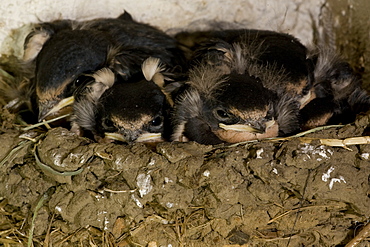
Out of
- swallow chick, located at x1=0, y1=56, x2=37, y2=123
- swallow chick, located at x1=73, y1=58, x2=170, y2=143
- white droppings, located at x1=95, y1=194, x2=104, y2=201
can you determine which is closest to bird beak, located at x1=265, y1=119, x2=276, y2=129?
swallow chick, located at x1=73, y1=58, x2=170, y2=143

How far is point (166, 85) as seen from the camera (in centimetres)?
270

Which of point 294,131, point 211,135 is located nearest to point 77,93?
point 211,135

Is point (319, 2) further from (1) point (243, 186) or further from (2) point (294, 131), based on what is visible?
(1) point (243, 186)

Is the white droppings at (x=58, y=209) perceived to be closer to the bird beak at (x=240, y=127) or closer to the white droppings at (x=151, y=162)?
the white droppings at (x=151, y=162)

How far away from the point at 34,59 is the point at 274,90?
1.44 metres

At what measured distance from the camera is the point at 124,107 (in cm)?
248

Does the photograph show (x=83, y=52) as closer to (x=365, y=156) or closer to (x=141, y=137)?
(x=141, y=137)

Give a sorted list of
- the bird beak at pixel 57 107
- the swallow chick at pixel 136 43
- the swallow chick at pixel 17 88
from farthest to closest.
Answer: the swallow chick at pixel 17 88, the swallow chick at pixel 136 43, the bird beak at pixel 57 107

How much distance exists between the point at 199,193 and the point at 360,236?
741mm

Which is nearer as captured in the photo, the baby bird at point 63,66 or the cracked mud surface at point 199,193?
the cracked mud surface at point 199,193

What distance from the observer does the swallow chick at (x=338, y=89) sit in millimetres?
2768

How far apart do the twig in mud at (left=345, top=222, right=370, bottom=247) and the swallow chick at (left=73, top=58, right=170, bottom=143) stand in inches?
41.2

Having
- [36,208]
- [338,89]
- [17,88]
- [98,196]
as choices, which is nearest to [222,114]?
[98,196]

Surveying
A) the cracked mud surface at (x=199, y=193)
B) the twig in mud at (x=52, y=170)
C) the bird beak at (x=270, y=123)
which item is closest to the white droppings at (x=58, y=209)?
the cracked mud surface at (x=199, y=193)
